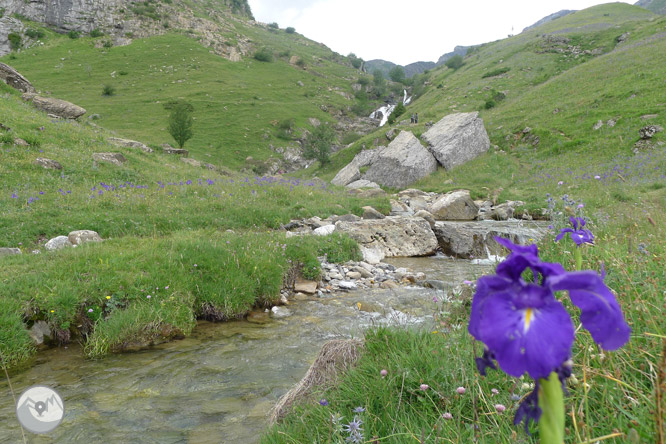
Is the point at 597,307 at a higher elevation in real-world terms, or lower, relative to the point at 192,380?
higher

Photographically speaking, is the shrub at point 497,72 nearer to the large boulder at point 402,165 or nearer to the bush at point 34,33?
the large boulder at point 402,165

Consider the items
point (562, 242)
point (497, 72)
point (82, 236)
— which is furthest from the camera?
point (497, 72)

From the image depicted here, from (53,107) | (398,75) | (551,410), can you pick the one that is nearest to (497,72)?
(53,107)

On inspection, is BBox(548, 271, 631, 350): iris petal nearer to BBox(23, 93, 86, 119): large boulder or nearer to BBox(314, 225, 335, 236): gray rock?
BBox(314, 225, 335, 236): gray rock

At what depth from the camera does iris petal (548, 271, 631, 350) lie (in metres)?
0.90

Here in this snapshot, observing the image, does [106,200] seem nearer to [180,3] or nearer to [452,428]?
[452,428]

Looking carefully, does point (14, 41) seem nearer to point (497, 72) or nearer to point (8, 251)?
point (497, 72)

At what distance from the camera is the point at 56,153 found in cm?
1540

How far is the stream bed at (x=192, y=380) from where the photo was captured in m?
4.05

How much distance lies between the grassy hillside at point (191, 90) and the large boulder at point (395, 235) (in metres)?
43.4

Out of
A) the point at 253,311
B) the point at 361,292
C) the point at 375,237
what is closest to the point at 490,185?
the point at 375,237

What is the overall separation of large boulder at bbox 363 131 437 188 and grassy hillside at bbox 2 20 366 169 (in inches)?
1126

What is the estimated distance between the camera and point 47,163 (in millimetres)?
14016

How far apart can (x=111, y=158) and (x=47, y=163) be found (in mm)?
3181
